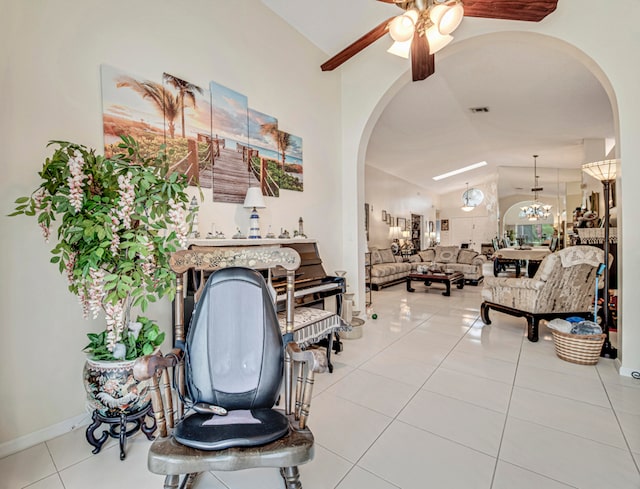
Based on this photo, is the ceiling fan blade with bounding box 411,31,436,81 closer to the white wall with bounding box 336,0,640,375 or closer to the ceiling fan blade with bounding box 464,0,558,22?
the ceiling fan blade with bounding box 464,0,558,22

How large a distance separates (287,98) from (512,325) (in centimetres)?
417

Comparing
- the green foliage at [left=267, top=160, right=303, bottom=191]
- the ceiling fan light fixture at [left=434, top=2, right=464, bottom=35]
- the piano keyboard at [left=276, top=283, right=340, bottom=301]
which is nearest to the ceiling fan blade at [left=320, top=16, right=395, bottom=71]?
the ceiling fan light fixture at [left=434, top=2, right=464, bottom=35]

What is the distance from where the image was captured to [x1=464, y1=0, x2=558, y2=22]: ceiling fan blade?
2.17 metres

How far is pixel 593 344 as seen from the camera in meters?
2.73

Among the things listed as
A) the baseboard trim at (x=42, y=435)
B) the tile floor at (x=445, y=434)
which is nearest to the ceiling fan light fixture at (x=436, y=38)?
the tile floor at (x=445, y=434)

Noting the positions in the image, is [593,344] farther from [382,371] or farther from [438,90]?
[438,90]

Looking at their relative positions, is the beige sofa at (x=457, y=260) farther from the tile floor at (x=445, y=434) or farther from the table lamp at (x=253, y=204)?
the table lamp at (x=253, y=204)

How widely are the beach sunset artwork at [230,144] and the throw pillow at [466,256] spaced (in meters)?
6.54

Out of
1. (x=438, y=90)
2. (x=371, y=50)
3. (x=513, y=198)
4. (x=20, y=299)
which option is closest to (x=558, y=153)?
(x=438, y=90)

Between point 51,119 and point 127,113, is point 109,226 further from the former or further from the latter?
point 127,113

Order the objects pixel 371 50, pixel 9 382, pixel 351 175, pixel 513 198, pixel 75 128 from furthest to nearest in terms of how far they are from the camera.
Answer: pixel 513 198 < pixel 351 175 < pixel 371 50 < pixel 75 128 < pixel 9 382

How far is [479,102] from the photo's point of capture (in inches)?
196

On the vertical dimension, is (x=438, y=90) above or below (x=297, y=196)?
above

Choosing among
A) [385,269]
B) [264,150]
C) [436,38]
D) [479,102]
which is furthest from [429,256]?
[436,38]
